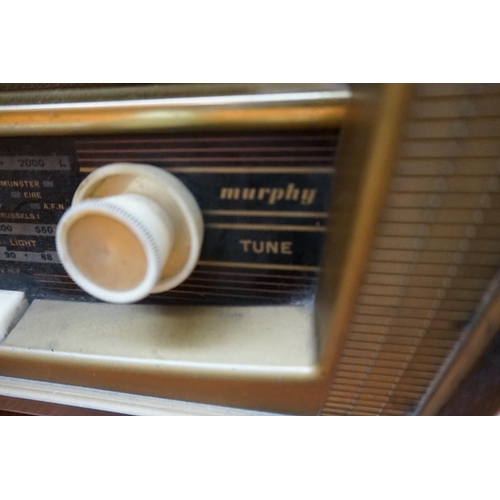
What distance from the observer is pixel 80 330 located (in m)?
0.49

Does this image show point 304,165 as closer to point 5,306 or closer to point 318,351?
point 318,351

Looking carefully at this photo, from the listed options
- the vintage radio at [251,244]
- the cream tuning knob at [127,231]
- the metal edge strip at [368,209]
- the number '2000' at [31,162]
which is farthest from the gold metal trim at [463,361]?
the number '2000' at [31,162]

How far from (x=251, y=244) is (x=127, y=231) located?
12cm

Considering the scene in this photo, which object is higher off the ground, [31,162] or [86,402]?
[31,162]

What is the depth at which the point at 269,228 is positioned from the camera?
0.41m

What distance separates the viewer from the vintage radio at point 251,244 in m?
0.31

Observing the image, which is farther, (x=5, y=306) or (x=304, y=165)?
(x=5, y=306)

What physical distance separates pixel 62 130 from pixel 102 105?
5 centimetres

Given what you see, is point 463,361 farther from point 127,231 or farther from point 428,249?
point 127,231

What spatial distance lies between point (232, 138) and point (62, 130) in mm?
159

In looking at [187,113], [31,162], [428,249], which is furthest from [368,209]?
[31,162]

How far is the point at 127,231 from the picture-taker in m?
0.35

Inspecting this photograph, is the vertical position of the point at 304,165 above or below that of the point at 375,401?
above

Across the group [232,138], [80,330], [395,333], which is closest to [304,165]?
[232,138]
